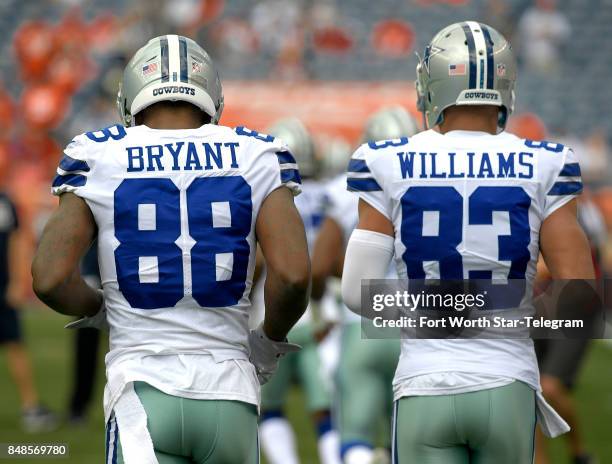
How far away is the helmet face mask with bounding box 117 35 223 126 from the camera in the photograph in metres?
3.49

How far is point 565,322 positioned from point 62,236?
1.41m

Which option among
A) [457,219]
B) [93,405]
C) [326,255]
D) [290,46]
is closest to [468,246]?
[457,219]

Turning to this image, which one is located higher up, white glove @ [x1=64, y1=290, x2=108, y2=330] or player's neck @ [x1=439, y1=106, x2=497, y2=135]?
player's neck @ [x1=439, y1=106, x2=497, y2=135]

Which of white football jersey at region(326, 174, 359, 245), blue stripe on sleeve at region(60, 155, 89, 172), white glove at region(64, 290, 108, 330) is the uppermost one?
blue stripe on sleeve at region(60, 155, 89, 172)

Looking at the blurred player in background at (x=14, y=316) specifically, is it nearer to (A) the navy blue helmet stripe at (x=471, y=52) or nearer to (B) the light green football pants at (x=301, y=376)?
(B) the light green football pants at (x=301, y=376)

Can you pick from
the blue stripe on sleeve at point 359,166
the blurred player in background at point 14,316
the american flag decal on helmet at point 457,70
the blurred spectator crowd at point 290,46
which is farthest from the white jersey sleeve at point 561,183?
the blurred spectator crowd at point 290,46

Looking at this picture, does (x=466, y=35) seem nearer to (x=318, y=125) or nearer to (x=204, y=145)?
(x=204, y=145)

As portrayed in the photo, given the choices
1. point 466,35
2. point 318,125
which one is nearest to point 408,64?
point 318,125

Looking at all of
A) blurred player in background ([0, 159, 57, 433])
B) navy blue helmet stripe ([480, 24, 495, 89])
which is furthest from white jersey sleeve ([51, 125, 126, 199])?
blurred player in background ([0, 159, 57, 433])

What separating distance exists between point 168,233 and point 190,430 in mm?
501

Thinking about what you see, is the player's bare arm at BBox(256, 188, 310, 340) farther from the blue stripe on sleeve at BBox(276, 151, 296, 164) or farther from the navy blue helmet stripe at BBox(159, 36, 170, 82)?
the navy blue helmet stripe at BBox(159, 36, 170, 82)

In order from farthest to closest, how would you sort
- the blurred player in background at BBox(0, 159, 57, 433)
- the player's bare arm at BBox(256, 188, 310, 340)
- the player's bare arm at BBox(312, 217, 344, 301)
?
the blurred player in background at BBox(0, 159, 57, 433) → the player's bare arm at BBox(312, 217, 344, 301) → the player's bare arm at BBox(256, 188, 310, 340)

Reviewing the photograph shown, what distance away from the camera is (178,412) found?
3.25 metres

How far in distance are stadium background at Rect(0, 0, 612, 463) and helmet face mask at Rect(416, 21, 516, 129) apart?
491 inches
